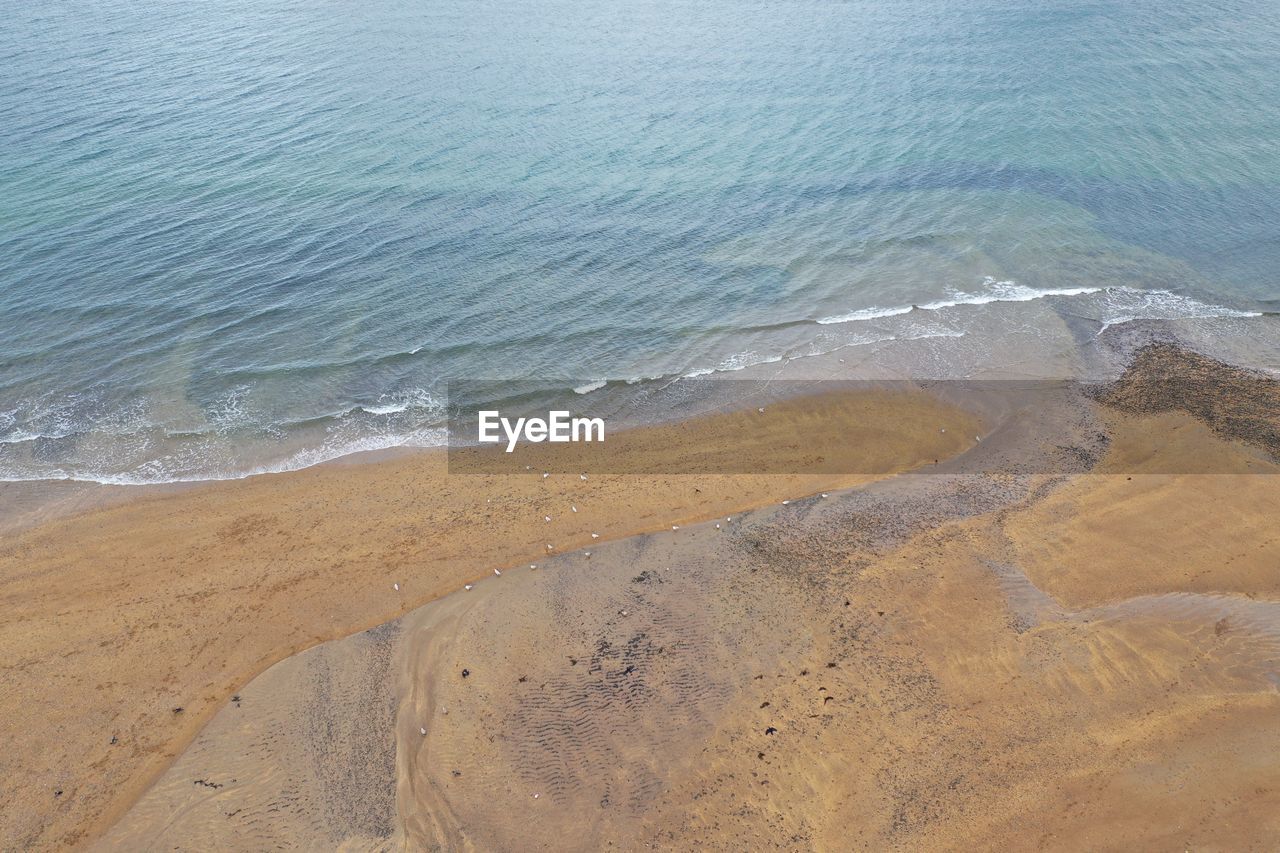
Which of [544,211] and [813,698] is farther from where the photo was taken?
[544,211]

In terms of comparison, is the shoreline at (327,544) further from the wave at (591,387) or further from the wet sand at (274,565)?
the wave at (591,387)

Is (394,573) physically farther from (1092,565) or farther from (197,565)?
(1092,565)

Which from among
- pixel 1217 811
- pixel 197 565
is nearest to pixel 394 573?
pixel 197 565

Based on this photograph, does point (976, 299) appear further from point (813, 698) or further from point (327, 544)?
point (327, 544)

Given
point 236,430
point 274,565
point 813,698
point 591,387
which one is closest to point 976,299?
point 591,387

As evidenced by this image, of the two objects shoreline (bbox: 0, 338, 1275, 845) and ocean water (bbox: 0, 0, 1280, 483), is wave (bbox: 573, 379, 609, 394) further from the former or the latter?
shoreline (bbox: 0, 338, 1275, 845)

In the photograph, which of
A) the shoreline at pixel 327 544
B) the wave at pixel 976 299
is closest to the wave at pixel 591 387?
the shoreline at pixel 327 544
